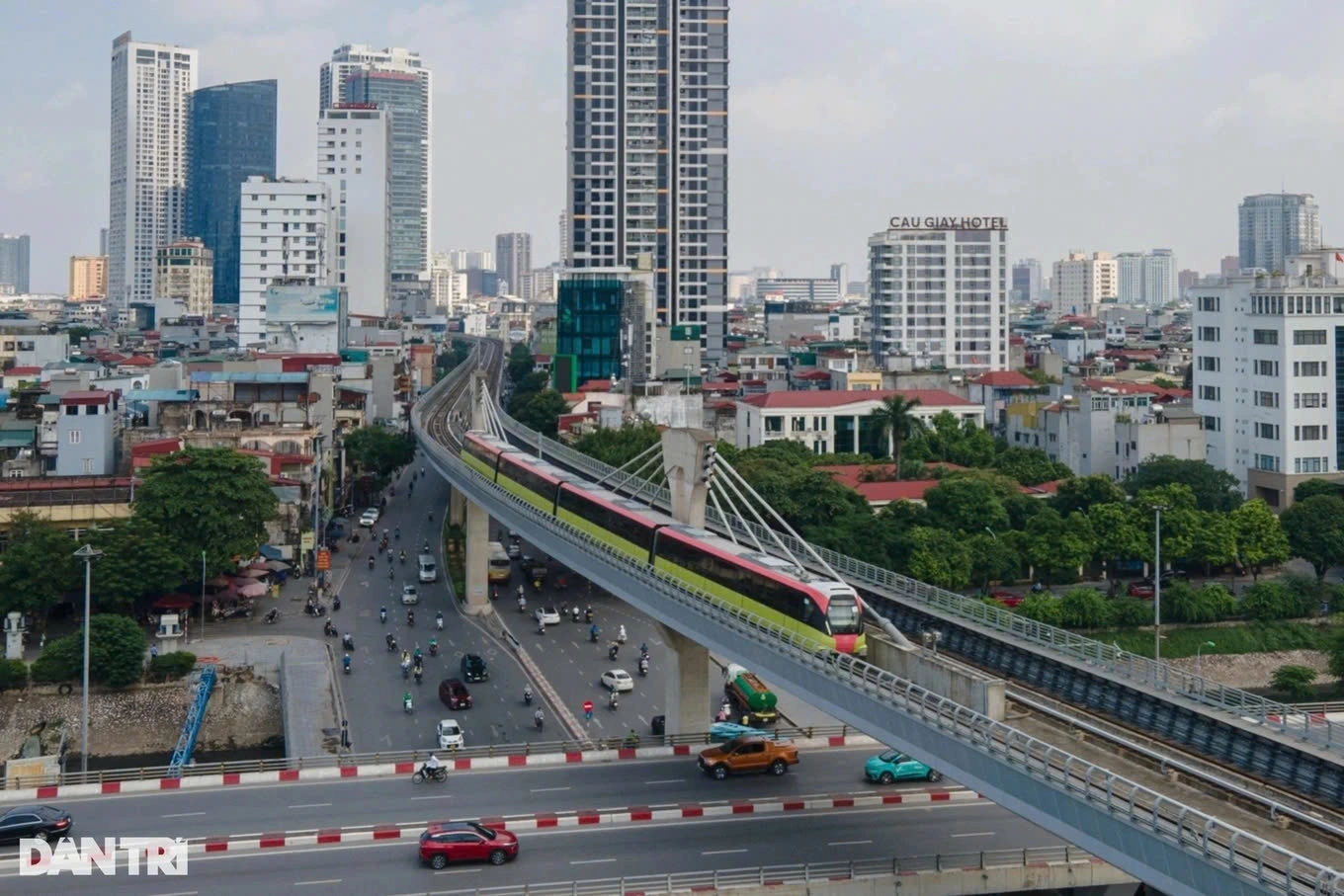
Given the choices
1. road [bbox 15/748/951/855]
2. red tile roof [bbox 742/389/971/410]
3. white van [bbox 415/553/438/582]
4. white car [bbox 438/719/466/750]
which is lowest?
white car [bbox 438/719/466/750]

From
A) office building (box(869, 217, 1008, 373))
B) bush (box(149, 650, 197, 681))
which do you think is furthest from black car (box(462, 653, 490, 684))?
office building (box(869, 217, 1008, 373))

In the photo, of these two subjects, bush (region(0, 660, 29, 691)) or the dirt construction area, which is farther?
bush (region(0, 660, 29, 691))

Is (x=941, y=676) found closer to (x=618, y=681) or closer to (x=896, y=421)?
(x=618, y=681)

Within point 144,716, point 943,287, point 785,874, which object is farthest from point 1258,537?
point 943,287

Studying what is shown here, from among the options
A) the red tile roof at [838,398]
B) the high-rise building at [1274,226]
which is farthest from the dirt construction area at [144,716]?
the high-rise building at [1274,226]

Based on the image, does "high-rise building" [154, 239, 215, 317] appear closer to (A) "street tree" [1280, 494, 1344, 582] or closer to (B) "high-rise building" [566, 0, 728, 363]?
(B) "high-rise building" [566, 0, 728, 363]

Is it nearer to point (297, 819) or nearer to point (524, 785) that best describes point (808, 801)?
point (524, 785)

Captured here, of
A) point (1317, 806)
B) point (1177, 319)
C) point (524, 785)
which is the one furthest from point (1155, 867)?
point (1177, 319)

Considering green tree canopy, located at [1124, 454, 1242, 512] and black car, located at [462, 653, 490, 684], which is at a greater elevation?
green tree canopy, located at [1124, 454, 1242, 512]
